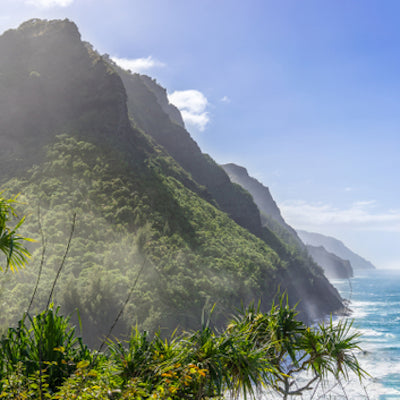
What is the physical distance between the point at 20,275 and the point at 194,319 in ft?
64.2

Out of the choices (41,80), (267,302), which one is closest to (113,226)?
(267,302)

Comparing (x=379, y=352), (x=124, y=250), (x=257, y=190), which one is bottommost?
(x=379, y=352)

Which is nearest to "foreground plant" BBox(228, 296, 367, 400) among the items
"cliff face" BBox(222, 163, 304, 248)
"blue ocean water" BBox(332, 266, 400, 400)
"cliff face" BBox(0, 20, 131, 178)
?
"blue ocean water" BBox(332, 266, 400, 400)

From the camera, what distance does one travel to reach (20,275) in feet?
108

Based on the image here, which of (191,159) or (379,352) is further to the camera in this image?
(191,159)

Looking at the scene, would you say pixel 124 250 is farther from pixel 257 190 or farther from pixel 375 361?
pixel 257 190

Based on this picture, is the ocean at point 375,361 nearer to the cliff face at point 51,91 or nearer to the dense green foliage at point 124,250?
the dense green foliage at point 124,250

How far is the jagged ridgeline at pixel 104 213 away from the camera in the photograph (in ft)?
113

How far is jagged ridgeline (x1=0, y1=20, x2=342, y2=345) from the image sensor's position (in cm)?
3434

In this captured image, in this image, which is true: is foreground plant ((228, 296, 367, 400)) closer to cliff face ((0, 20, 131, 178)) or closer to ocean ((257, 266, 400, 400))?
ocean ((257, 266, 400, 400))

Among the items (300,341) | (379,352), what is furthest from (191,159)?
(300,341)

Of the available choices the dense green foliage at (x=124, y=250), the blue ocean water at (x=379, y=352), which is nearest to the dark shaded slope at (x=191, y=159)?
the dense green foliage at (x=124, y=250)

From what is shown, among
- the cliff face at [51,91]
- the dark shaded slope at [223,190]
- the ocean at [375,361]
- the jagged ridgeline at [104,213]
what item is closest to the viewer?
the ocean at [375,361]

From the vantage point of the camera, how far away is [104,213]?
4866 centimetres
